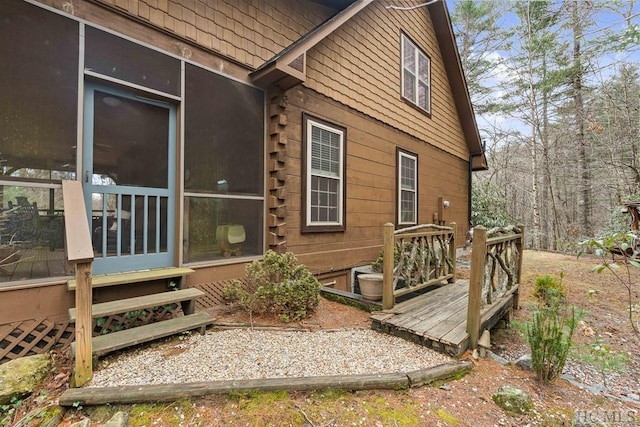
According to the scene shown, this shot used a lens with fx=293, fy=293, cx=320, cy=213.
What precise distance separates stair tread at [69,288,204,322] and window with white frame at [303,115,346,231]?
83.1 inches

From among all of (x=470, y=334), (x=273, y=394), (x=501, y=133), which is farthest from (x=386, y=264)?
(x=501, y=133)

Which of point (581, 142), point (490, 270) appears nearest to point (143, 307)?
point (490, 270)

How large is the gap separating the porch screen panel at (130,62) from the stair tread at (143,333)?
2585mm

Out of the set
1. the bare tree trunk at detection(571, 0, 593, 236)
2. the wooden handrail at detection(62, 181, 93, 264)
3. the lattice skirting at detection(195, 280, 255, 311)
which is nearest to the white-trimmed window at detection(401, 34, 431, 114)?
the lattice skirting at detection(195, 280, 255, 311)

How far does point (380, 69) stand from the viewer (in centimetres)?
648

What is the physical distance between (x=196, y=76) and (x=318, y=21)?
2.97 meters

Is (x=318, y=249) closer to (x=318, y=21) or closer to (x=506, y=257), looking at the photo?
(x=506, y=257)

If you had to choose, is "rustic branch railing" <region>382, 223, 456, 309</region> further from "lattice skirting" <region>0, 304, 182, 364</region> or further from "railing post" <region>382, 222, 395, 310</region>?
"lattice skirting" <region>0, 304, 182, 364</region>

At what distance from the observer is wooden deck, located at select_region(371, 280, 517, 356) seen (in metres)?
2.84

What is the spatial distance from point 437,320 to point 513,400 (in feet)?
4.00

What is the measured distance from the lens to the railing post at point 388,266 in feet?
11.5

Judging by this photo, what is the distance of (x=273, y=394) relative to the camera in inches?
81.1

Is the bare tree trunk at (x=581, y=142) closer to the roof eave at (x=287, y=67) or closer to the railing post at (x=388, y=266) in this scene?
the roof eave at (x=287, y=67)

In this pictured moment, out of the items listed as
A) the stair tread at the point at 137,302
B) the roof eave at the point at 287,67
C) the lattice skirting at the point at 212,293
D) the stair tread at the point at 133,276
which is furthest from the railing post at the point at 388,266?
the roof eave at the point at 287,67
